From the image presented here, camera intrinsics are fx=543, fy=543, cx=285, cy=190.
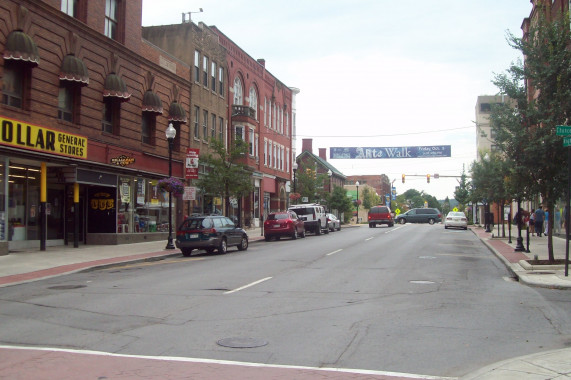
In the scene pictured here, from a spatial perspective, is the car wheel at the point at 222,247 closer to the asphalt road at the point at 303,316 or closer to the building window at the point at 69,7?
the asphalt road at the point at 303,316

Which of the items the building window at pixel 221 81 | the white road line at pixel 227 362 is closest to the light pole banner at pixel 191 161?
the building window at pixel 221 81

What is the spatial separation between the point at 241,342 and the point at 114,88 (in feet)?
63.6

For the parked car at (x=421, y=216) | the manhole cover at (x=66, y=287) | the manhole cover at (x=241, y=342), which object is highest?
the parked car at (x=421, y=216)

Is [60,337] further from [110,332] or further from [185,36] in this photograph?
[185,36]

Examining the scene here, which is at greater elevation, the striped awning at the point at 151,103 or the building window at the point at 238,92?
the building window at the point at 238,92

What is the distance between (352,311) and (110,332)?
3947mm

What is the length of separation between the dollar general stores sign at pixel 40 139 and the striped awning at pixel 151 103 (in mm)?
5191

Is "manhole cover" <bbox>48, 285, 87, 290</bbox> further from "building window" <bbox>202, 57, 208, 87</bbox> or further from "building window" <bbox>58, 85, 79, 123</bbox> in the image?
"building window" <bbox>202, 57, 208, 87</bbox>

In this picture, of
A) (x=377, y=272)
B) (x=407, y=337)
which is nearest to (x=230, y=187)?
(x=377, y=272)

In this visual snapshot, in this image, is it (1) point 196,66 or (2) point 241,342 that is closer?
(2) point 241,342

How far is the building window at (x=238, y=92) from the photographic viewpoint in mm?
41656

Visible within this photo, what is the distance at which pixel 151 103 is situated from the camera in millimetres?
27172

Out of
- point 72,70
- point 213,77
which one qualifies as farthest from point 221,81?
point 72,70

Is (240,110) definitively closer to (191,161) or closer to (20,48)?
(191,161)
